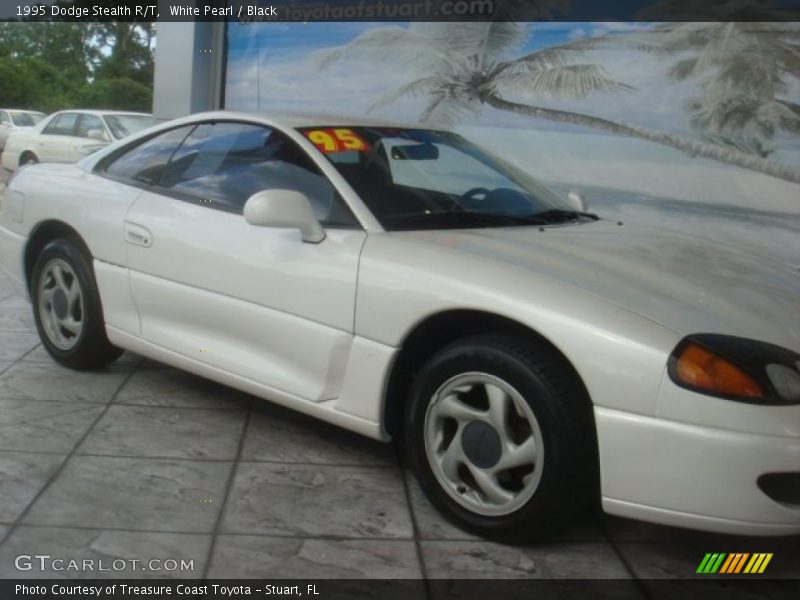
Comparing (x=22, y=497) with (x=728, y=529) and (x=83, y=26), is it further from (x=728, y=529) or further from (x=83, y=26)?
(x=83, y=26)

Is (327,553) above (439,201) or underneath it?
underneath

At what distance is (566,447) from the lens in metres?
2.85

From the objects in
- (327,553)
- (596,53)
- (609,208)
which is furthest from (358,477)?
(596,53)

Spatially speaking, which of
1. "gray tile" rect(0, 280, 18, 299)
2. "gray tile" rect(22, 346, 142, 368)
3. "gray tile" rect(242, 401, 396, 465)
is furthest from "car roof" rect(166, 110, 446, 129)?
"gray tile" rect(0, 280, 18, 299)

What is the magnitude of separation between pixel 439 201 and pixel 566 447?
4.48 ft

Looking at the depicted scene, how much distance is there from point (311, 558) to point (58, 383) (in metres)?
2.26

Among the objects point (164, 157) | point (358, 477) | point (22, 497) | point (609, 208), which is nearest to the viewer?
point (22, 497)

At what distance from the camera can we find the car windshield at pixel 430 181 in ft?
12.1

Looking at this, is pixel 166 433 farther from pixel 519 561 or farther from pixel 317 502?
pixel 519 561

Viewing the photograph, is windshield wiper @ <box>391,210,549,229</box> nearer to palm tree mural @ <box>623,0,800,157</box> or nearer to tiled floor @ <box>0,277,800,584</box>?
tiled floor @ <box>0,277,800,584</box>

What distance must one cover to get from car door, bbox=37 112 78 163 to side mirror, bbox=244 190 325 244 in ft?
35.8

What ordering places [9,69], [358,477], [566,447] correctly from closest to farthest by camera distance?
1. [566,447]
2. [358,477]
3. [9,69]

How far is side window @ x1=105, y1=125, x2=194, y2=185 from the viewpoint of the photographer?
4.45 metres

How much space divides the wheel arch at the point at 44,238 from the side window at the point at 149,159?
14.6 inches
